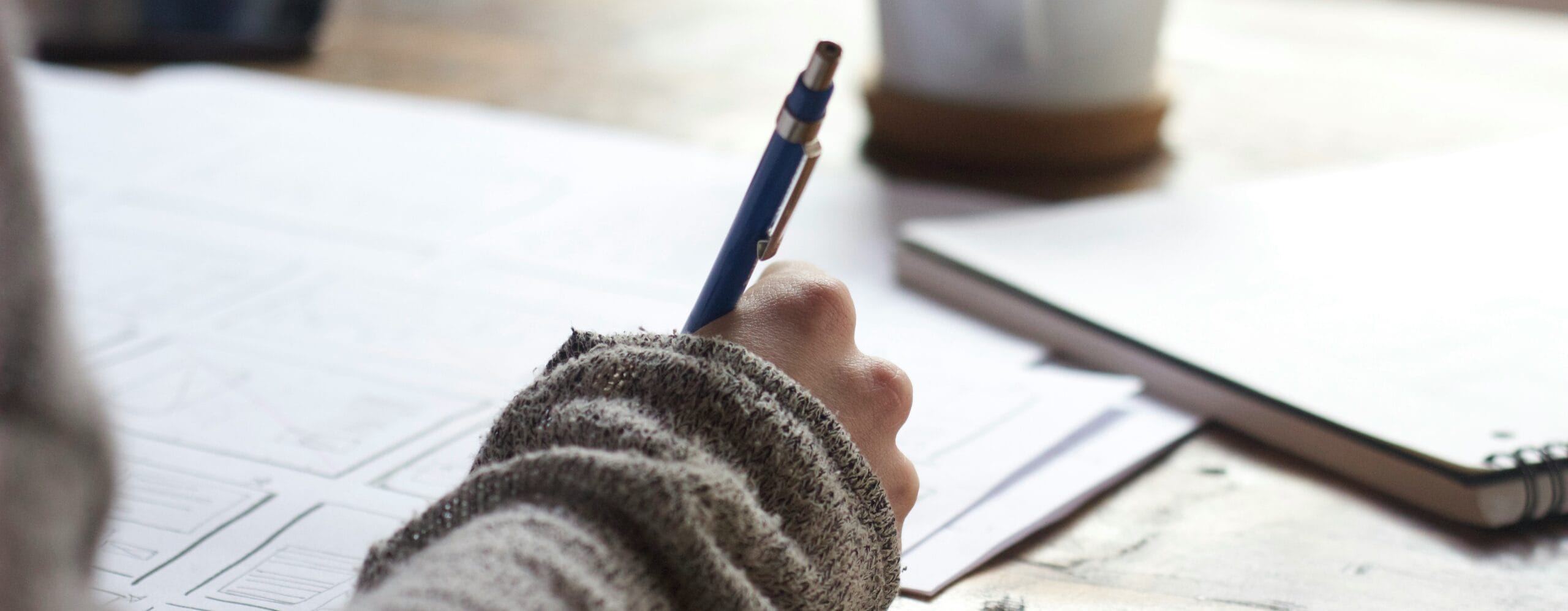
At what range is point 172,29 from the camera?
1018 mm

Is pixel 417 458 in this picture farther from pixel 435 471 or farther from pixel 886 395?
pixel 886 395

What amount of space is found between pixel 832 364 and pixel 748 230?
5 centimetres

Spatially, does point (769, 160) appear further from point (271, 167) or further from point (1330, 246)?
point (271, 167)

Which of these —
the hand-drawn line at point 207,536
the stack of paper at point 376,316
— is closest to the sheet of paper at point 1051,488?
the stack of paper at point 376,316

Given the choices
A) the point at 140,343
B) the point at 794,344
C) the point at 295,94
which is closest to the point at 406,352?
the point at 140,343

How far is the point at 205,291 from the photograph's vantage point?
1.95 feet

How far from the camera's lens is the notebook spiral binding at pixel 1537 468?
396 mm

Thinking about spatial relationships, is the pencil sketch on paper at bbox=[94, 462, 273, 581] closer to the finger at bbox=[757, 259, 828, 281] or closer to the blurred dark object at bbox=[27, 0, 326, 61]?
the finger at bbox=[757, 259, 828, 281]

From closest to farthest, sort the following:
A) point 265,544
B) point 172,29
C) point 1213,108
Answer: point 265,544
point 1213,108
point 172,29

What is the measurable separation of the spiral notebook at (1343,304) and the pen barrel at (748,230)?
200 mm

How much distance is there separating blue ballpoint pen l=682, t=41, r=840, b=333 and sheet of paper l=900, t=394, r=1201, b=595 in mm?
96

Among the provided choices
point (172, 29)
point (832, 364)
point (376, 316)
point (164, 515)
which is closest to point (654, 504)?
point (832, 364)

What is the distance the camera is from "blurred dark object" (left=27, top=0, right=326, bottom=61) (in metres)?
1.01

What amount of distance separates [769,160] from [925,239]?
0.85 feet
